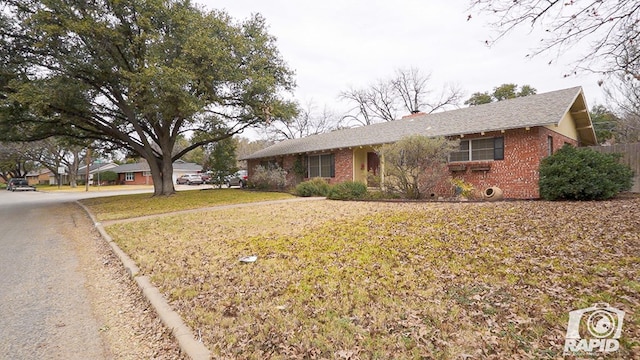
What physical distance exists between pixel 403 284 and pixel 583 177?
9337 mm

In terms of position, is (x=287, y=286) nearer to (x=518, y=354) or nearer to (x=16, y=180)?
(x=518, y=354)

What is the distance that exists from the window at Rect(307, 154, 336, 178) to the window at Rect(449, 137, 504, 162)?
7327 millimetres

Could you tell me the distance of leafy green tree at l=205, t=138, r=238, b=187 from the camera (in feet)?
78.6

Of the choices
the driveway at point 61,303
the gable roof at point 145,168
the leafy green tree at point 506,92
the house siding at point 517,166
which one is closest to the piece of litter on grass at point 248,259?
the driveway at point 61,303

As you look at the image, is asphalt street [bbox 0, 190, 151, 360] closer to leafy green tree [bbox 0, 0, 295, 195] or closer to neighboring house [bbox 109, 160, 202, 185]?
leafy green tree [bbox 0, 0, 295, 195]

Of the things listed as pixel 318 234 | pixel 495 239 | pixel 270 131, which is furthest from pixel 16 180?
pixel 495 239

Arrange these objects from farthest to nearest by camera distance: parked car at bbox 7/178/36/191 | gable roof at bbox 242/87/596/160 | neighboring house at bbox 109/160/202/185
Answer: neighboring house at bbox 109/160/202/185, parked car at bbox 7/178/36/191, gable roof at bbox 242/87/596/160

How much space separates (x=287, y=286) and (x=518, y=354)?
96.8 inches

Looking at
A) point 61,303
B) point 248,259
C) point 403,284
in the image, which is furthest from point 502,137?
point 61,303

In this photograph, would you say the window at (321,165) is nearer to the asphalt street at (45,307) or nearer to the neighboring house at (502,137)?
the neighboring house at (502,137)

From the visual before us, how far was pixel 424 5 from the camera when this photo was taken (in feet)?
23.0

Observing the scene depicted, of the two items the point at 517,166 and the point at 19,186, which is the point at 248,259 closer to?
the point at 517,166

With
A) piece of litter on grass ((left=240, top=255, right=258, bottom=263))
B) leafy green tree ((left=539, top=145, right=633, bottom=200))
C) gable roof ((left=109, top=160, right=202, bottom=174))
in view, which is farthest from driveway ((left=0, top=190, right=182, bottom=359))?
gable roof ((left=109, top=160, right=202, bottom=174))

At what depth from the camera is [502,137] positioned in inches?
489
